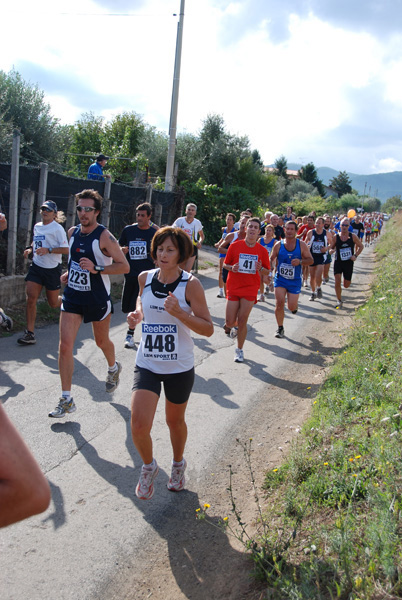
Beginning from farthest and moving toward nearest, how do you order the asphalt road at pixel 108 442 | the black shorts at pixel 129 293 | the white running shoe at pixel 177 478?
the black shorts at pixel 129 293
the white running shoe at pixel 177 478
the asphalt road at pixel 108 442

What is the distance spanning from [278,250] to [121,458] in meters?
5.83

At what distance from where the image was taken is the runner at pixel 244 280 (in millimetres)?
7930

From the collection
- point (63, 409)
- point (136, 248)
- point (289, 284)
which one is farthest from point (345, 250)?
point (63, 409)

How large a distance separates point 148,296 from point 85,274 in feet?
5.62

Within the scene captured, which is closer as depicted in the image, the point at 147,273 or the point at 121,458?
the point at 147,273

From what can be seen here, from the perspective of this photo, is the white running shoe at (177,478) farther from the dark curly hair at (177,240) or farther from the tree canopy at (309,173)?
the tree canopy at (309,173)

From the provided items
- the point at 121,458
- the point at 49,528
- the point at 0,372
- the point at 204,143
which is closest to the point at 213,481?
the point at 121,458

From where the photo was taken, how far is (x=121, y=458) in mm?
4629

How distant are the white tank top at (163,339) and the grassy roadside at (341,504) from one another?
3.89 ft

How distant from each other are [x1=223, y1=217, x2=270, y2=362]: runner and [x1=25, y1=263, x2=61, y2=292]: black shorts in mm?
2580

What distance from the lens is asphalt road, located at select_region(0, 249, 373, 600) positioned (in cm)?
326

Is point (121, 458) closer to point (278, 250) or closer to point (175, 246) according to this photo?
point (175, 246)

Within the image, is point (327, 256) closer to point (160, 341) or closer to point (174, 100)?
point (174, 100)

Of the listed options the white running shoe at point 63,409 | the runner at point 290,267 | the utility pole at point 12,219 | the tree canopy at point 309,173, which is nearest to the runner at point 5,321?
the utility pole at point 12,219
